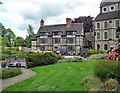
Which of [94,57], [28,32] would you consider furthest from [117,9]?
[28,32]

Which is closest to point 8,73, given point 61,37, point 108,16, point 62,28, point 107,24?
point 61,37

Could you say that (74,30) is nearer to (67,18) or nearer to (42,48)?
(67,18)

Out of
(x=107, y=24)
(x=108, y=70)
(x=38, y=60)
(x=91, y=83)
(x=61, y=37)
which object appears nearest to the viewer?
(x=91, y=83)

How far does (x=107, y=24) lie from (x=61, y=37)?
52.2 feet

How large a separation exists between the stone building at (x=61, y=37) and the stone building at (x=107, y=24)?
5.86 meters

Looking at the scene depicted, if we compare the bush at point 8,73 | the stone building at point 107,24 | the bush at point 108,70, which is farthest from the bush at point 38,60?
the stone building at point 107,24

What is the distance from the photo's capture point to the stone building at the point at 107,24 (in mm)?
35969

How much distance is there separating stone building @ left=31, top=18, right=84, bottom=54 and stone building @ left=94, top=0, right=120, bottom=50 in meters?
5.86

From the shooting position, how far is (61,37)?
4172 cm

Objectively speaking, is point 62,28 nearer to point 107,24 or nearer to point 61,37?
point 61,37

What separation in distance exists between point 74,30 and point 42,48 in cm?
1394

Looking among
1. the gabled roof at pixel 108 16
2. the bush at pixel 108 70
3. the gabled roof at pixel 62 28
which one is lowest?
the bush at pixel 108 70

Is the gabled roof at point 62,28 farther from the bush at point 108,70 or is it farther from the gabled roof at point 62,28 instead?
the bush at point 108,70

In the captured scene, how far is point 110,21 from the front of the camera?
36.1m
